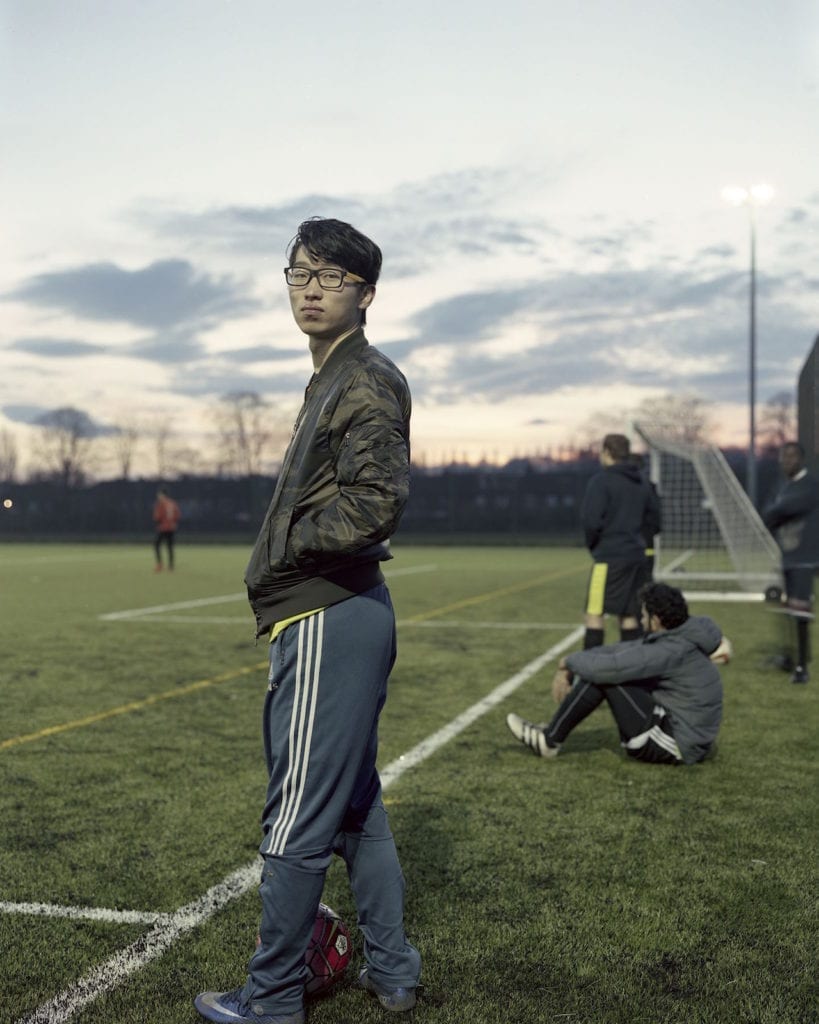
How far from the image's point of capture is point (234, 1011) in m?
2.84

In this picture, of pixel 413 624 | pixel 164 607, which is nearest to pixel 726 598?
pixel 413 624

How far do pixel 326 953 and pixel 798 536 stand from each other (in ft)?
22.0

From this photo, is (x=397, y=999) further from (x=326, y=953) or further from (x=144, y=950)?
(x=144, y=950)

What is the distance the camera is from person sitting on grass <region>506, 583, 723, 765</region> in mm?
5508

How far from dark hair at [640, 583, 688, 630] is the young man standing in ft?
10.1

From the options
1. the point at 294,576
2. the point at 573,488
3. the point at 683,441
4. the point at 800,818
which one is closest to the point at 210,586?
the point at 683,441

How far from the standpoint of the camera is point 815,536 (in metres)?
8.62

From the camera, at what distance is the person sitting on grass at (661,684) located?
5.51 m

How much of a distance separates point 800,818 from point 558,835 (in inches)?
47.8

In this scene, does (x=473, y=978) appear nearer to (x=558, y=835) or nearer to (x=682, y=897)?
(x=682, y=897)

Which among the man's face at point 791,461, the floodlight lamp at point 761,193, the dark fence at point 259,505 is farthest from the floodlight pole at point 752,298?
the man's face at point 791,461

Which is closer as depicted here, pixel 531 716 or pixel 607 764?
pixel 607 764

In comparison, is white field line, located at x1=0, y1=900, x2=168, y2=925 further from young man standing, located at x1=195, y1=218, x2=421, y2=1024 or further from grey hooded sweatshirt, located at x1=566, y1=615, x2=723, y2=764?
grey hooded sweatshirt, located at x1=566, y1=615, x2=723, y2=764

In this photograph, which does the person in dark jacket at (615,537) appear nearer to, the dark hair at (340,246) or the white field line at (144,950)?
the white field line at (144,950)
